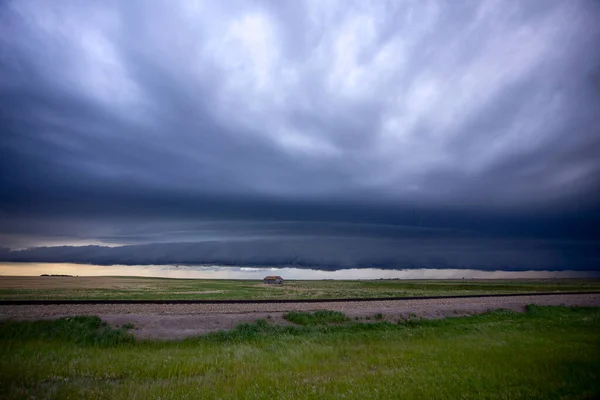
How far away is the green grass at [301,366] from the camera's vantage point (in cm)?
913

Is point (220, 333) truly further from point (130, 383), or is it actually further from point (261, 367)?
point (130, 383)

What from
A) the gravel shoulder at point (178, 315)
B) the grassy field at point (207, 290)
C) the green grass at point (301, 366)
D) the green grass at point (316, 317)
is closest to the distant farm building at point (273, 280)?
the grassy field at point (207, 290)

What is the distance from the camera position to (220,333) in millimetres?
20672

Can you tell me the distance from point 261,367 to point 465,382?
20.0 feet

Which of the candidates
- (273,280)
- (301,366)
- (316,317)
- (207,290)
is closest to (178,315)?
(316,317)

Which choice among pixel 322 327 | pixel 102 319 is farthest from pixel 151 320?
pixel 322 327

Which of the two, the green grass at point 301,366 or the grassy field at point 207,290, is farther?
the grassy field at point 207,290

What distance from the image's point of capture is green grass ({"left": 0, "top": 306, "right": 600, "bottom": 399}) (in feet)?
30.0

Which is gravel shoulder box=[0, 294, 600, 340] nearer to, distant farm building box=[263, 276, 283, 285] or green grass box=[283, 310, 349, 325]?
green grass box=[283, 310, 349, 325]

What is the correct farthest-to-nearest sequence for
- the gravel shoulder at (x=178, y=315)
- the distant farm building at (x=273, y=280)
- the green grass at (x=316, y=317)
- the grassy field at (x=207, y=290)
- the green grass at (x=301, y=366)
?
the distant farm building at (x=273, y=280), the grassy field at (x=207, y=290), the green grass at (x=316, y=317), the gravel shoulder at (x=178, y=315), the green grass at (x=301, y=366)

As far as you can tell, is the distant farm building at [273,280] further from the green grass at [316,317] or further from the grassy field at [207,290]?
the green grass at [316,317]

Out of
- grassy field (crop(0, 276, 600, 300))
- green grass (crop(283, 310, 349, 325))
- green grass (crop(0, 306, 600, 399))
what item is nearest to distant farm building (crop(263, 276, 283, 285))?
grassy field (crop(0, 276, 600, 300))

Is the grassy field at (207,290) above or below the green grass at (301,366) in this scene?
below

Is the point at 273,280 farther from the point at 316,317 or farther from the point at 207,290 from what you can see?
the point at 316,317
